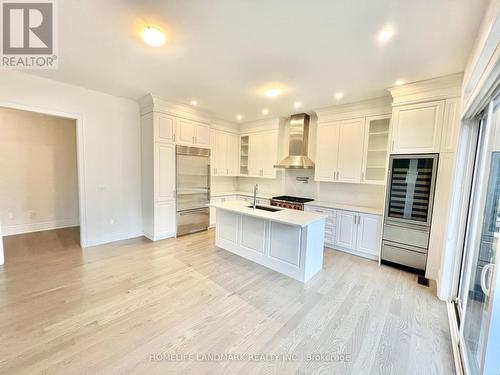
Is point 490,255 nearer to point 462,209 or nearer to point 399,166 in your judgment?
point 462,209

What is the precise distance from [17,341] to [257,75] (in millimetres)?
3679

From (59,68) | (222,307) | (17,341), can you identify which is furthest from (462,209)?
(59,68)

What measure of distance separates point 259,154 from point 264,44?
346 cm

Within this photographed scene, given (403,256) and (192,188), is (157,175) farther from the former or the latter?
(403,256)

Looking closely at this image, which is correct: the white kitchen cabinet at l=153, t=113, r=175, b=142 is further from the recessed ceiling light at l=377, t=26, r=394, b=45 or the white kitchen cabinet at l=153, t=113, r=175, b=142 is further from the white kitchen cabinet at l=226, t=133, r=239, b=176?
the recessed ceiling light at l=377, t=26, r=394, b=45

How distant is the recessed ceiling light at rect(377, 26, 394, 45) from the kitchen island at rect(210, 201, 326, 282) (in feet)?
6.69

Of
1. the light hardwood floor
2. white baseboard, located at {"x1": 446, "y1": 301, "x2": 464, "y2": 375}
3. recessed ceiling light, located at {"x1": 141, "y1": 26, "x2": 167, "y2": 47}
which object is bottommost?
the light hardwood floor

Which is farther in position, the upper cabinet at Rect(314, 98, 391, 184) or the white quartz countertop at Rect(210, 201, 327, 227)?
the upper cabinet at Rect(314, 98, 391, 184)

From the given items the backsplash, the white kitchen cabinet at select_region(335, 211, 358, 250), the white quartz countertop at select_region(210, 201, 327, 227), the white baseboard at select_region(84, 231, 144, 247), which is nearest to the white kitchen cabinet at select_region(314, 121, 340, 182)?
the backsplash

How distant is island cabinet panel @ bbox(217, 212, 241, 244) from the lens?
3.71m

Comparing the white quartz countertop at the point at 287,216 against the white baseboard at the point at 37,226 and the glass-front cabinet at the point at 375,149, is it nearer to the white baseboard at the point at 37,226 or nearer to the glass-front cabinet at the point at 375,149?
the glass-front cabinet at the point at 375,149

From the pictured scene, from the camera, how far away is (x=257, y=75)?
2.89 m

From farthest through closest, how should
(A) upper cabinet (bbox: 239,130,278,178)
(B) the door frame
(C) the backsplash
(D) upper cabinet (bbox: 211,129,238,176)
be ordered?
(D) upper cabinet (bbox: 211,129,238,176) < (A) upper cabinet (bbox: 239,130,278,178) < (C) the backsplash < (B) the door frame

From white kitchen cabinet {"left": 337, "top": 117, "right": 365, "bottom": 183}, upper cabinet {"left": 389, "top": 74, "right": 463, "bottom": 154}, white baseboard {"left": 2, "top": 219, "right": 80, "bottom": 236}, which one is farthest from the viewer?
white baseboard {"left": 2, "top": 219, "right": 80, "bottom": 236}
